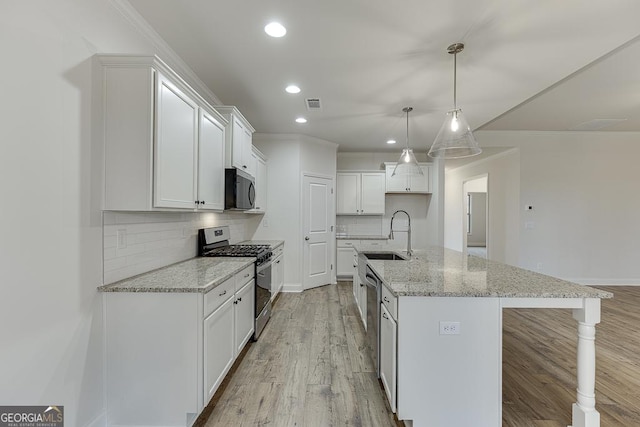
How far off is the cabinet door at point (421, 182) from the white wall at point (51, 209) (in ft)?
16.6

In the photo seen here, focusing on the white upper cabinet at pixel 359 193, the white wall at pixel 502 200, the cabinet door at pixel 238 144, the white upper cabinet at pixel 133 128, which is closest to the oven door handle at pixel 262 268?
the cabinet door at pixel 238 144

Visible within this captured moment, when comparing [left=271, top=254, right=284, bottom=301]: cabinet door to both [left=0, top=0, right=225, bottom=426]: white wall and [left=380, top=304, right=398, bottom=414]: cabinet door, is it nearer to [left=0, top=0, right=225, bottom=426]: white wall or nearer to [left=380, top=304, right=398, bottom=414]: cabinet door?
[left=380, top=304, right=398, bottom=414]: cabinet door

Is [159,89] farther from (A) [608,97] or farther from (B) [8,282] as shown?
(A) [608,97]

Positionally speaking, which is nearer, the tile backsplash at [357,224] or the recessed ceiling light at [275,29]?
the recessed ceiling light at [275,29]

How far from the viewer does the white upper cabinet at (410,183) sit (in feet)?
18.6

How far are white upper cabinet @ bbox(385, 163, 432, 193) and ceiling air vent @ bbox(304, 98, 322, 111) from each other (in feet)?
8.25

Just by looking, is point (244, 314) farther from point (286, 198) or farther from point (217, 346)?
point (286, 198)

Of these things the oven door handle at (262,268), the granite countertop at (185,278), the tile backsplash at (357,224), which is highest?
the tile backsplash at (357,224)

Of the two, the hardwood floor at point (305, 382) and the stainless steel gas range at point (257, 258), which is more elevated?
the stainless steel gas range at point (257, 258)

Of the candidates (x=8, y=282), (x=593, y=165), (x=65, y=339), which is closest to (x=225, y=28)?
(x=8, y=282)

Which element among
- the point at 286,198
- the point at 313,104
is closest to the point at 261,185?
the point at 286,198

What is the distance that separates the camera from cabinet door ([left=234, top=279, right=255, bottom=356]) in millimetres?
2359

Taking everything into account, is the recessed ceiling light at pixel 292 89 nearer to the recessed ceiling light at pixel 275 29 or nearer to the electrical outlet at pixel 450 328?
the recessed ceiling light at pixel 275 29

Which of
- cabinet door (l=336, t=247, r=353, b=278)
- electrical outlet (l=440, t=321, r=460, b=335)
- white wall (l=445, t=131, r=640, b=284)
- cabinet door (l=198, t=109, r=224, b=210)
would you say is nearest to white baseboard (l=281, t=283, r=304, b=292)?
cabinet door (l=336, t=247, r=353, b=278)
